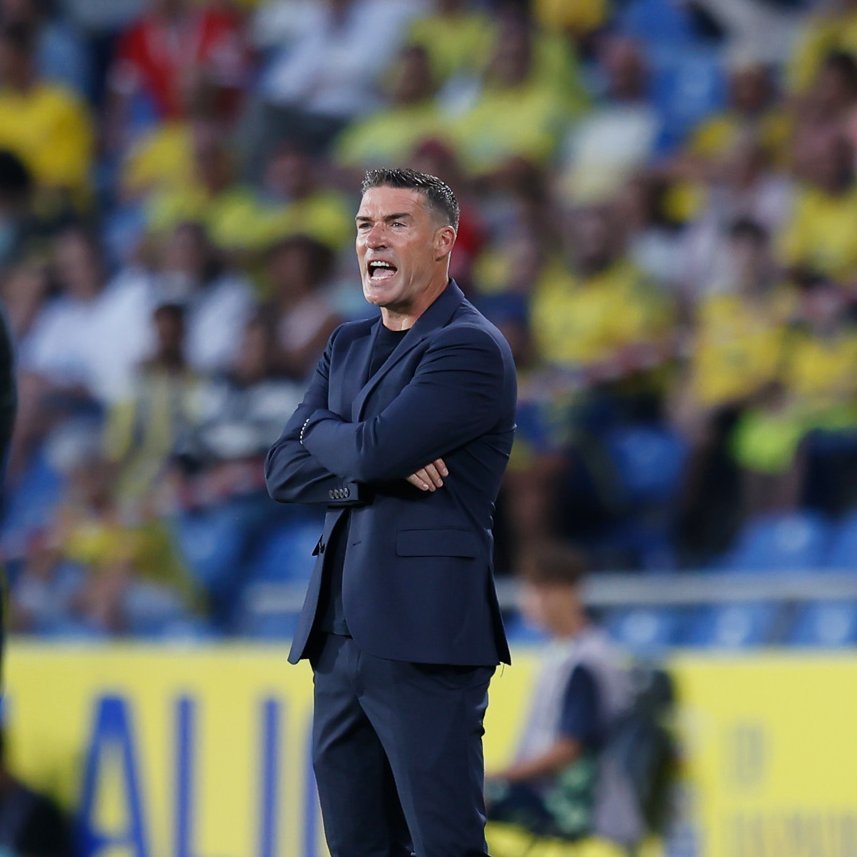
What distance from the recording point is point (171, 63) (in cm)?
1103

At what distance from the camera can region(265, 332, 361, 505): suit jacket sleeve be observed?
3.28 meters

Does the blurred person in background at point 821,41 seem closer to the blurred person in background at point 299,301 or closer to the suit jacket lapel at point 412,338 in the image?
the blurred person in background at point 299,301

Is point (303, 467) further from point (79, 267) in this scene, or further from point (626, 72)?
point (79, 267)

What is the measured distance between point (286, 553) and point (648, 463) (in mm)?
1750

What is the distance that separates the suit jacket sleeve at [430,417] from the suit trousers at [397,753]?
34 cm

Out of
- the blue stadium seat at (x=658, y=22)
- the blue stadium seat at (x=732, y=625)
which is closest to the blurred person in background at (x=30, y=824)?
the blue stadium seat at (x=732, y=625)

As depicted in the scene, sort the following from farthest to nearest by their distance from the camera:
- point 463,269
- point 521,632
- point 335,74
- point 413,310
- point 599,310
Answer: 1. point 335,74
2. point 463,269
3. point 599,310
4. point 521,632
5. point 413,310

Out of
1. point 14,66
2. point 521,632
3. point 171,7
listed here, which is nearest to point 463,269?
point 521,632

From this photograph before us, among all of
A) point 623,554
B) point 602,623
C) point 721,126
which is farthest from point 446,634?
point 721,126

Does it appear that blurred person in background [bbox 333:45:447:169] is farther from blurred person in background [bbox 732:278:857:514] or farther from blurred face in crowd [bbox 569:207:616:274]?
blurred person in background [bbox 732:278:857:514]

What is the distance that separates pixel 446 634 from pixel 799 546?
3.73 meters

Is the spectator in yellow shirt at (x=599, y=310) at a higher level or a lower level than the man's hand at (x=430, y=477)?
higher

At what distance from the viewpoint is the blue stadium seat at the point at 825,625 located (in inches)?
236

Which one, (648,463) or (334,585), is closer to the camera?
(334,585)
